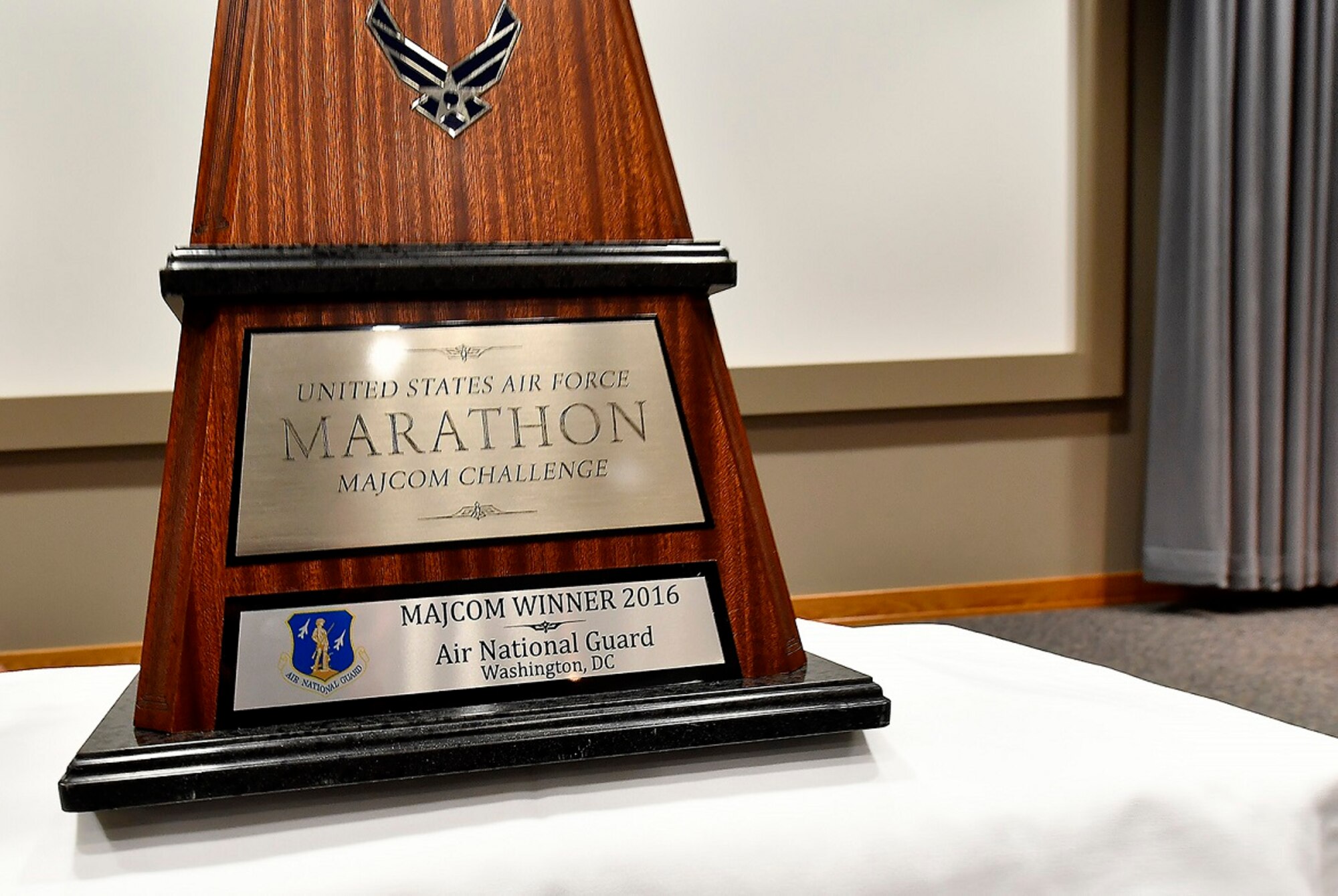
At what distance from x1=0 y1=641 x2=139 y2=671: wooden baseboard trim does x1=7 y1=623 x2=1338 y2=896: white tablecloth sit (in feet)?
4.68

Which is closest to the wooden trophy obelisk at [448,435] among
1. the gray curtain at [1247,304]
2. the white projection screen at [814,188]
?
the white projection screen at [814,188]

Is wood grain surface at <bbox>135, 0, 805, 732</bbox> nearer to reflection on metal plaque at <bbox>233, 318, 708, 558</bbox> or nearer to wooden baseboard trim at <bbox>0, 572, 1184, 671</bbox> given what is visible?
reflection on metal plaque at <bbox>233, 318, 708, 558</bbox>

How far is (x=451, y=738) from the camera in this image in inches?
17.1

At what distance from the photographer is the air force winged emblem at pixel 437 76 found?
532 millimetres

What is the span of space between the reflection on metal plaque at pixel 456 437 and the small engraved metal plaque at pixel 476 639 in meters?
0.03

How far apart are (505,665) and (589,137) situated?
0.27 meters

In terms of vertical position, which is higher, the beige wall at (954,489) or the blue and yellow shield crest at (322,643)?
the blue and yellow shield crest at (322,643)

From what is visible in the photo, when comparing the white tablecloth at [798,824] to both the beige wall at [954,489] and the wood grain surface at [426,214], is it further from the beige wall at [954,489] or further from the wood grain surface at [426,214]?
the beige wall at [954,489]

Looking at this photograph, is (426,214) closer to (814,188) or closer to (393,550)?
(393,550)

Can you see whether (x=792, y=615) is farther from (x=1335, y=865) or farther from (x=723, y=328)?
(x=723, y=328)

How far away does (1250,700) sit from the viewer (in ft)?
5.19

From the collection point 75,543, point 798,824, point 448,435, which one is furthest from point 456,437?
point 75,543

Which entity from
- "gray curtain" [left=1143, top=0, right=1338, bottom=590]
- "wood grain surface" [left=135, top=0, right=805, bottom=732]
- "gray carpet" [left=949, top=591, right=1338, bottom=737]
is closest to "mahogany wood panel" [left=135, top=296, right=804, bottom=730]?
"wood grain surface" [left=135, top=0, right=805, bottom=732]

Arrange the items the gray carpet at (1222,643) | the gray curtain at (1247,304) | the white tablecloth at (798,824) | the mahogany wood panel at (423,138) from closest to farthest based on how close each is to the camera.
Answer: the white tablecloth at (798,824) < the mahogany wood panel at (423,138) < the gray carpet at (1222,643) < the gray curtain at (1247,304)
